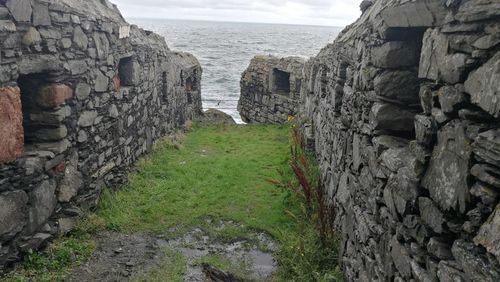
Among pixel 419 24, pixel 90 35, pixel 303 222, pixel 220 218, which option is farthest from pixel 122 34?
pixel 419 24

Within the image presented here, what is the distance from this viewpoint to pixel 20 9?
4449 millimetres

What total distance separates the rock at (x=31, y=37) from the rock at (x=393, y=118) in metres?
3.60

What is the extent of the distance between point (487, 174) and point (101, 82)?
5.52 metres

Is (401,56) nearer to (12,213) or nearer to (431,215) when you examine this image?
(431,215)

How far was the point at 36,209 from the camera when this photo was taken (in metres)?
4.82

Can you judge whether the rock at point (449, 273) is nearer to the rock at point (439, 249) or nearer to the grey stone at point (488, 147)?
the rock at point (439, 249)

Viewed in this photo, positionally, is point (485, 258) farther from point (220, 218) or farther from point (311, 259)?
point (220, 218)

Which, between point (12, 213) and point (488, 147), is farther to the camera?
point (12, 213)

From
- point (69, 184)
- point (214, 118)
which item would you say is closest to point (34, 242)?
point (69, 184)

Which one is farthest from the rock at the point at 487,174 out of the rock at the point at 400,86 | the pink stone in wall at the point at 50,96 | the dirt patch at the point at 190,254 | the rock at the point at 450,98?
the pink stone in wall at the point at 50,96

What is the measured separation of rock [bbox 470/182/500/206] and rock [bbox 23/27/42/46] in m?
4.39

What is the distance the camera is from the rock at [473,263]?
1.91 metres

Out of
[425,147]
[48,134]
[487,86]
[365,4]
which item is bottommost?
[48,134]

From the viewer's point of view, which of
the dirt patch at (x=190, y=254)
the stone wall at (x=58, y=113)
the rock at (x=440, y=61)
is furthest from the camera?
the dirt patch at (x=190, y=254)
